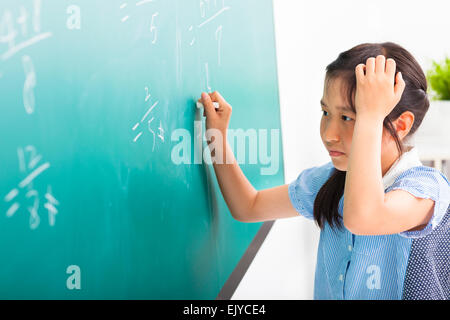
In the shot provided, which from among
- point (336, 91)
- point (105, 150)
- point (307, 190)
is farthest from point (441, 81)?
point (105, 150)

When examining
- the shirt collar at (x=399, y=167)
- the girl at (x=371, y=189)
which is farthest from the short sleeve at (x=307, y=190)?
the shirt collar at (x=399, y=167)

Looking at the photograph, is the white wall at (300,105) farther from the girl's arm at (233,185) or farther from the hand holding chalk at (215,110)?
the hand holding chalk at (215,110)

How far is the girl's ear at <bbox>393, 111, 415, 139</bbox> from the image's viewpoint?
2.45 ft

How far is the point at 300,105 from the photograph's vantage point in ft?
5.01

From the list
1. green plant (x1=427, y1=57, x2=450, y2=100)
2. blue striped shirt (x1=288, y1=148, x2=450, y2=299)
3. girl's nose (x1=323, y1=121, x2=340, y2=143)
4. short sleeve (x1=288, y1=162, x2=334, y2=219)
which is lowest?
blue striped shirt (x1=288, y1=148, x2=450, y2=299)

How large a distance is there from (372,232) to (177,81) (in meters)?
0.34

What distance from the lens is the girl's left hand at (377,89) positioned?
645 mm

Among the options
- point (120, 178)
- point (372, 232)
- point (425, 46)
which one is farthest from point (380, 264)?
point (425, 46)

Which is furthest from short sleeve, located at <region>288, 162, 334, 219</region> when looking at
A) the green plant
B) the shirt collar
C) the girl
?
the green plant

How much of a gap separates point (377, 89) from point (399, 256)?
1.05ft

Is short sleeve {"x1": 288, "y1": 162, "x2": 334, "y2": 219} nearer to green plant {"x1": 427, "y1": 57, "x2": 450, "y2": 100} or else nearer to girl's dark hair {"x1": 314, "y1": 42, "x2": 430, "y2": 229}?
girl's dark hair {"x1": 314, "y1": 42, "x2": 430, "y2": 229}

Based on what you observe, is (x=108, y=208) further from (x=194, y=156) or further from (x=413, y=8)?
(x=413, y=8)

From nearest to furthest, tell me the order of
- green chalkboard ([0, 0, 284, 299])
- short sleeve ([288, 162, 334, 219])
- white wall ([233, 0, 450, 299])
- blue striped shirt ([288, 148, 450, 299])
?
green chalkboard ([0, 0, 284, 299]) → blue striped shirt ([288, 148, 450, 299]) → short sleeve ([288, 162, 334, 219]) → white wall ([233, 0, 450, 299])

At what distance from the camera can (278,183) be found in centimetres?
124
